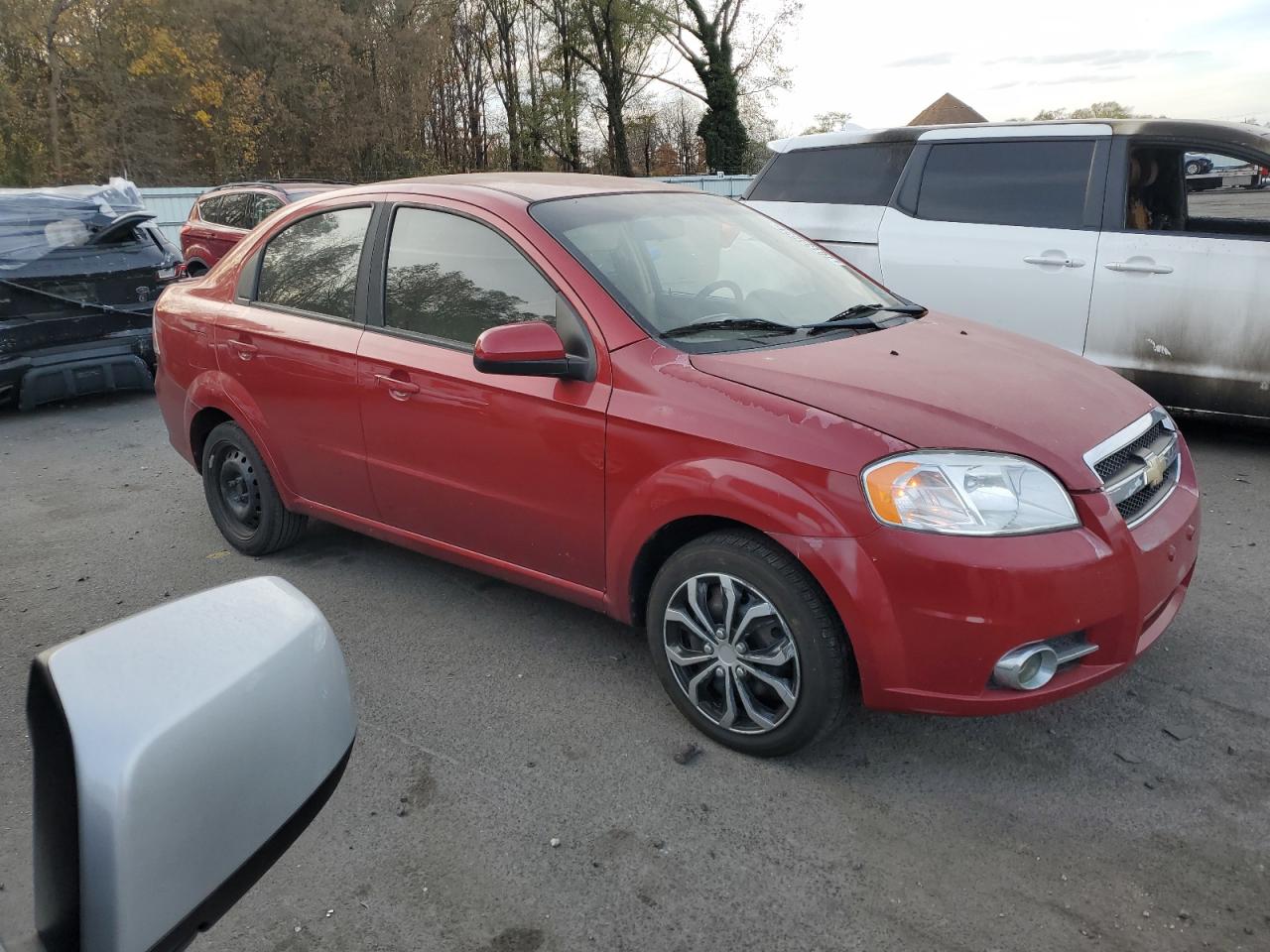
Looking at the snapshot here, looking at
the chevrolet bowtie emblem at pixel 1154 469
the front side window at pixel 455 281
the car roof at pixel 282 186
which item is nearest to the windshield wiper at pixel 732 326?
the front side window at pixel 455 281

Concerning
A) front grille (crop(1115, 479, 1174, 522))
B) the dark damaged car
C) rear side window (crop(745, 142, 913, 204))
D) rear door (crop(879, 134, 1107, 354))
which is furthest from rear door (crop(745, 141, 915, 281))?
the dark damaged car

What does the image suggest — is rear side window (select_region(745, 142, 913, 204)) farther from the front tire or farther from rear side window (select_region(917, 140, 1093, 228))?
the front tire

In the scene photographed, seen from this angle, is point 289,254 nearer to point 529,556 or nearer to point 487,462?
point 487,462

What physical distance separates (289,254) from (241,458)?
0.99 metres

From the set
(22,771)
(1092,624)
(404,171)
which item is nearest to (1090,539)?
(1092,624)

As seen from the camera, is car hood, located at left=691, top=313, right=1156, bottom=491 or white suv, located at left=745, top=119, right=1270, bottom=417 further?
white suv, located at left=745, top=119, right=1270, bottom=417

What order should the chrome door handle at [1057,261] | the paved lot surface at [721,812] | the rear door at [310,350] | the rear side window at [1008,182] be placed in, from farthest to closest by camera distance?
the rear side window at [1008,182] → the chrome door handle at [1057,261] → the rear door at [310,350] → the paved lot surface at [721,812]

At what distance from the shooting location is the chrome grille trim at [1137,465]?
2.81m

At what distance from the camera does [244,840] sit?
108 centimetres

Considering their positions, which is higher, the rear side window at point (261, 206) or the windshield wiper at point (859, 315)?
the rear side window at point (261, 206)

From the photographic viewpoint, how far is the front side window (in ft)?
11.3

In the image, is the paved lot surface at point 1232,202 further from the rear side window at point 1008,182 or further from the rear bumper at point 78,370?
the rear bumper at point 78,370

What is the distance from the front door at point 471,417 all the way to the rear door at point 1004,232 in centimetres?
366

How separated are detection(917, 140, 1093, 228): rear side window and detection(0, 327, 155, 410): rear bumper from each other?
5.64 metres
